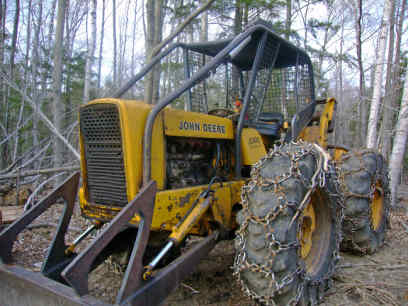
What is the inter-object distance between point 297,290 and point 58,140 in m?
6.64

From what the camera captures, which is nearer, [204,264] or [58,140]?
[204,264]

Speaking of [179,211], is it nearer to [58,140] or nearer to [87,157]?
[87,157]

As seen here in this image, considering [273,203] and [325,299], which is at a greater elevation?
[273,203]

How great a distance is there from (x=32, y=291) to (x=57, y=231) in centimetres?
73

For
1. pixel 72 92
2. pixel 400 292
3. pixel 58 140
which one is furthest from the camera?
pixel 72 92

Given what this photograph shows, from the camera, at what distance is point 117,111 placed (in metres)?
2.83

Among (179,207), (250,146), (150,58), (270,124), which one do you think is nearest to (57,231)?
(179,207)

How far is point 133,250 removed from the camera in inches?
96.5

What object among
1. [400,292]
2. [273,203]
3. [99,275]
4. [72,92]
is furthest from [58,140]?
[72,92]

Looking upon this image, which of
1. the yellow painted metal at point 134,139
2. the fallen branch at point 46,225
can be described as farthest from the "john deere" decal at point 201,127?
the fallen branch at point 46,225

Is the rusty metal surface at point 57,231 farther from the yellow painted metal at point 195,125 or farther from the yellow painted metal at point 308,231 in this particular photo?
the yellow painted metal at point 308,231

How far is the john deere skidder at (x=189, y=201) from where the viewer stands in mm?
2502

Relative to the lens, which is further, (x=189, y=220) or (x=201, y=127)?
(x=201, y=127)

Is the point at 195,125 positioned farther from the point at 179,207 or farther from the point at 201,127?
the point at 179,207
